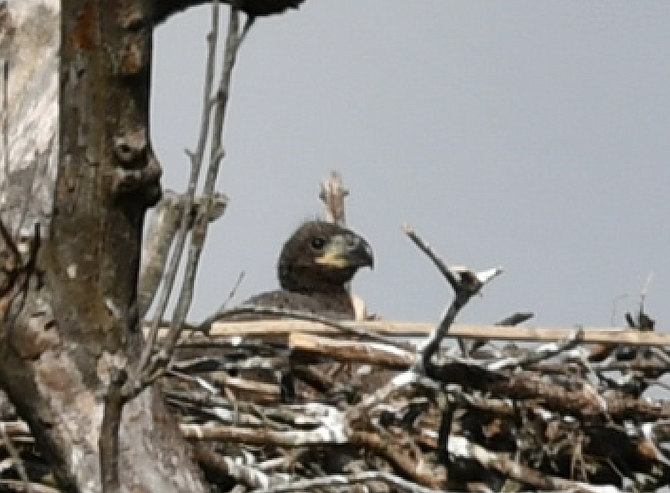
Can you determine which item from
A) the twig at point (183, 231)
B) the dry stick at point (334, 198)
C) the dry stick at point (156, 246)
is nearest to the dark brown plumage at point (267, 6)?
the dry stick at point (156, 246)

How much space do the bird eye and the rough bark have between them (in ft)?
21.2

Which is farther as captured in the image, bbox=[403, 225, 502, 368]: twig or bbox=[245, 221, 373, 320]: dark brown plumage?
bbox=[245, 221, 373, 320]: dark brown plumage

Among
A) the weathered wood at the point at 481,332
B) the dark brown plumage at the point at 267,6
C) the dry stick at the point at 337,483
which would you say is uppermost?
the dark brown plumage at the point at 267,6

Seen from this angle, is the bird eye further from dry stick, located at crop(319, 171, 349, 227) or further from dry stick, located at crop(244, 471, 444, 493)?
dry stick, located at crop(244, 471, 444, 493)

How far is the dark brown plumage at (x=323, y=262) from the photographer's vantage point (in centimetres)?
977

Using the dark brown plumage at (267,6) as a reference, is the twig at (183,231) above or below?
below

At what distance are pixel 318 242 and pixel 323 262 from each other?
0.49 ft

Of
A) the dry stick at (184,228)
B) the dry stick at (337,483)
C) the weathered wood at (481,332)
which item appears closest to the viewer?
the dry stick at (184,228)

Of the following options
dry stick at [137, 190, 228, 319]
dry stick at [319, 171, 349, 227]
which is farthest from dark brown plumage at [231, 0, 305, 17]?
dry stick at [319, 171, 349, 227]

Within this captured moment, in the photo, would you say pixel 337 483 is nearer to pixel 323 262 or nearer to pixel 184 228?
pixel 184 228

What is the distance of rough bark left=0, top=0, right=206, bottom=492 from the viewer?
3.31 metres

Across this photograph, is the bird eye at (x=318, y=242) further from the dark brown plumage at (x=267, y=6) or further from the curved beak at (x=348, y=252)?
the dark brown plumage at (x=267, y=6)

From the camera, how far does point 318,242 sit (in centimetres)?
999

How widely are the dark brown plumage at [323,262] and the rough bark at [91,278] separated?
596cm
